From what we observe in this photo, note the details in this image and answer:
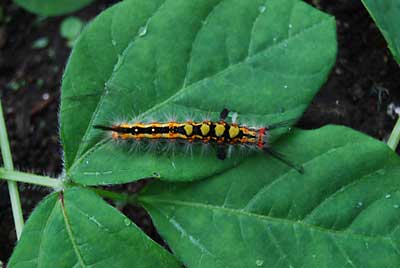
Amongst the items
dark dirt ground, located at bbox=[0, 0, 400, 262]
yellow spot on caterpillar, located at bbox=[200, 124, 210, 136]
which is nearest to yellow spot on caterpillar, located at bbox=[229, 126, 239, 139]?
yellow spot on caterpillar, located at bbox=[200, 124, 210, 136]

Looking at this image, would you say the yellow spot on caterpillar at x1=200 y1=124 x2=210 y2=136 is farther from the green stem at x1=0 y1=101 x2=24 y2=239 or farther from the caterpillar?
the green stem at x1=0 y1=101 x2=24 y2=239

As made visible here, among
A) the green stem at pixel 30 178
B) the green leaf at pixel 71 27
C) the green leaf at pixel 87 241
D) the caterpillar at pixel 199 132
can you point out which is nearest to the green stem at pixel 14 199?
the green stem at pixel 30 178

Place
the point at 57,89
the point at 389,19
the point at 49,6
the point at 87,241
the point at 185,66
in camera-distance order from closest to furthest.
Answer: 1. the point at 87,241
2. the point at 185,66
3. the point at 389,19
4. the point at 49,6
5. the point at 57,89

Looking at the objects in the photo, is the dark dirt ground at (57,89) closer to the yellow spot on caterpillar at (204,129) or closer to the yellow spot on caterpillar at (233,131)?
the yellow spot on caterpillar at (233,131)

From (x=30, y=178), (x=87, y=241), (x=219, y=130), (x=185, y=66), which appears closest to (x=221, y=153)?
(x=219, y=130)

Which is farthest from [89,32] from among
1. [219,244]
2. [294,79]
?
[219,244]

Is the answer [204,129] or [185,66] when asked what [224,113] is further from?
[185,66]

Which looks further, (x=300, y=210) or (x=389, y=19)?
(x=389, y=19)
